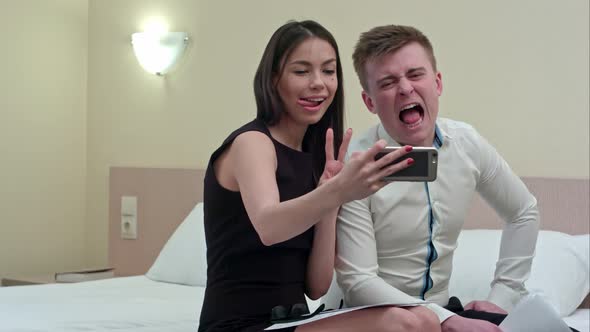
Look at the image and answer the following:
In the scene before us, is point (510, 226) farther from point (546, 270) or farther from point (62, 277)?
point (62, 277)

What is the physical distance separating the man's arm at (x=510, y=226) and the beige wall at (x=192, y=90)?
2.73 ft

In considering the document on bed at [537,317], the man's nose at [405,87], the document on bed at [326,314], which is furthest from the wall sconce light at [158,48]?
the document on bed at [537,317]

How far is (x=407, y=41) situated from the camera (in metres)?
1.94

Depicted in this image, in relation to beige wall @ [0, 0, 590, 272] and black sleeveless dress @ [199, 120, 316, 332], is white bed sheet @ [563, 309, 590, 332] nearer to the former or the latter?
beige wall @ [0, 0, 590, 272]

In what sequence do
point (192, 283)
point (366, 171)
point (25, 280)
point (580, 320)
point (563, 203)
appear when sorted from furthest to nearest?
point (25, 280) < point (192, 283) < point (563, 203) < point (580, 320) < point (366, 171)

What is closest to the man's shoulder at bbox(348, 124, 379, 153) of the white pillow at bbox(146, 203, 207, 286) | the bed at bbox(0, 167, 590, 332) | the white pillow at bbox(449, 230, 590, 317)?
the bed at bbox(0, 167, 590, 332)

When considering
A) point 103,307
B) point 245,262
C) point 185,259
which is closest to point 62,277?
point 185,259

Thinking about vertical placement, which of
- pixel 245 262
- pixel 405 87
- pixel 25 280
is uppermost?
pixel 405 87

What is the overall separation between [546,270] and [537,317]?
2.66 ft

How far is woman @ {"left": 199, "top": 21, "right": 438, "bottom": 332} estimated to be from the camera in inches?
70.3

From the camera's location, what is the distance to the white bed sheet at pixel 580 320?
7.44 feet

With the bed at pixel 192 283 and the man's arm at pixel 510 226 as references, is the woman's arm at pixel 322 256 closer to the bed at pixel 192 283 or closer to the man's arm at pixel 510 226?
the bed at pixel 192 283

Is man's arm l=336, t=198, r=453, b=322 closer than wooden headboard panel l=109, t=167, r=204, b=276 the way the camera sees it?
Yes

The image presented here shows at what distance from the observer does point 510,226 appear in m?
2.09
